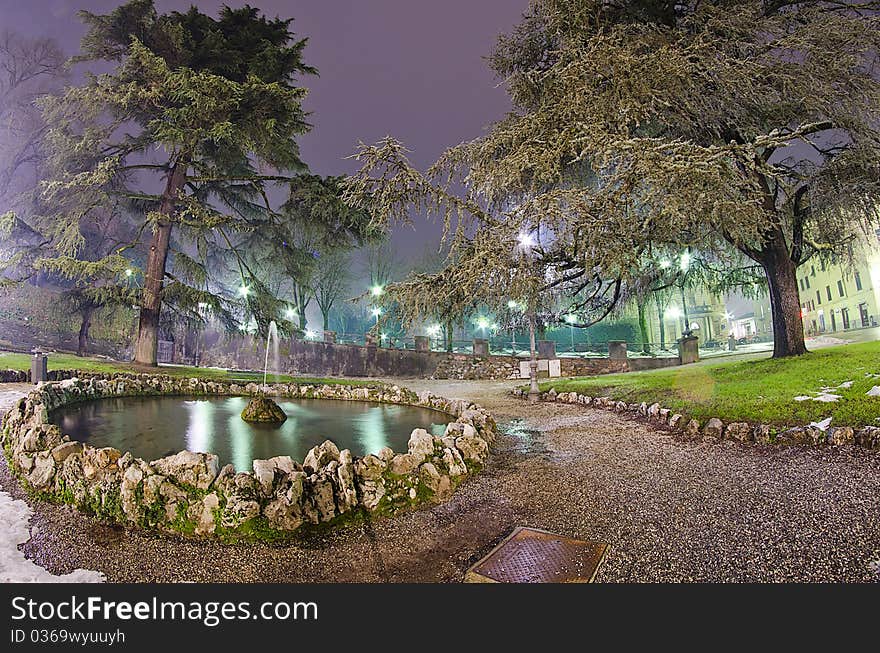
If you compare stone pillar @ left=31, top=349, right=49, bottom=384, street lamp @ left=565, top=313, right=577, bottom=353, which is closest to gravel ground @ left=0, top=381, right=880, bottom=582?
street lamp @ left=565, top=313, right=577, bottom=353

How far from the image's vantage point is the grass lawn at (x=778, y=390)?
5070mm

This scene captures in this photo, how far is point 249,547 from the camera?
273 cm

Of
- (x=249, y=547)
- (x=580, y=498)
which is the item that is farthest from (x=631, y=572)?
(x=249, y=547)

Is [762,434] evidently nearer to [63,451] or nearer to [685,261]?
[685,261]

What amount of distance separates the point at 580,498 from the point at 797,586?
153 cm

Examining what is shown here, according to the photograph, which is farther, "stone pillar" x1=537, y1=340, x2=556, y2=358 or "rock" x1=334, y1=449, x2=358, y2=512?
"stone pillar" x1=537, y1=340, x2=556, y2=358

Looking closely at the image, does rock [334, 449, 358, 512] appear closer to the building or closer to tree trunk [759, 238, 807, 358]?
tree trunk [759, 238, 807, 358]

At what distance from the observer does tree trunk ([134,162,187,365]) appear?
50.5 feet

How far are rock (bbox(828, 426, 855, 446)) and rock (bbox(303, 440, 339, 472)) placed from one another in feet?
17.7

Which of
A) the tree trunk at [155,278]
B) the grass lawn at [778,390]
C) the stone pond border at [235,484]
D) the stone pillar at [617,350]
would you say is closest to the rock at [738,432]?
the grass lawn at [778,390]

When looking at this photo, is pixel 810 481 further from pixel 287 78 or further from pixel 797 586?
pixel 287 78

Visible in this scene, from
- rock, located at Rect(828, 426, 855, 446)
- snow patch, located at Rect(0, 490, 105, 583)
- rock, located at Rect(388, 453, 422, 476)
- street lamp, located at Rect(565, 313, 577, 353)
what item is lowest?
snow patch, located at Rect(0, 490, 105, 583)

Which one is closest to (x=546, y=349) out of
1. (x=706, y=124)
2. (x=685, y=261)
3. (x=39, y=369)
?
(x=685, y=261)

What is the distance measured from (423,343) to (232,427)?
1592 cm
